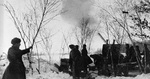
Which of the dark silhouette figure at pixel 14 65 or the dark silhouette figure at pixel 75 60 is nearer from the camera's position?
the dark silhouette figure at pixel 14 65

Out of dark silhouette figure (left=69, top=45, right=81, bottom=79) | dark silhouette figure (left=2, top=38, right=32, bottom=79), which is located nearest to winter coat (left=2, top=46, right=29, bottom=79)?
dark silhouette figure (left=2, top=38, right=32, bottom=79)

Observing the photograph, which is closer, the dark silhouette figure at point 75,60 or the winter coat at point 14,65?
the winter coat at point 14,65

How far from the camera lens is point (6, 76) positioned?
5.91m

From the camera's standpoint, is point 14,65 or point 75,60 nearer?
point 14,65

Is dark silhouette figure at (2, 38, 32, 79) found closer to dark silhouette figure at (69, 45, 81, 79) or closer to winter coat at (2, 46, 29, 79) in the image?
winter coat at (2, 46, 29, 79)

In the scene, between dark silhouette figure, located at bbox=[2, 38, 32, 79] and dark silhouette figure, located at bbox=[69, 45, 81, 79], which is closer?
dark silhouette figure, located at bbox=[2, 38, 32, 79]

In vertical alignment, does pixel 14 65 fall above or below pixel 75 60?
above

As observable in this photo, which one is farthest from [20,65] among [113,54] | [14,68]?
[113,54]

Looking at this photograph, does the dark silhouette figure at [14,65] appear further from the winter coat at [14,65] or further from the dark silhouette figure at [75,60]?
the dark silhouette figure at [75,60]

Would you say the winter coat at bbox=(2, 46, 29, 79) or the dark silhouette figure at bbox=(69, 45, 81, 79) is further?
the dark silhouette figure at bbox=(69, 45, 81, 79)

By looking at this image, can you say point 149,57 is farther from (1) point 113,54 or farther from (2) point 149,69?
(1) point 113,54

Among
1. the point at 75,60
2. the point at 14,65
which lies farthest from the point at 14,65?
the point at 75,60

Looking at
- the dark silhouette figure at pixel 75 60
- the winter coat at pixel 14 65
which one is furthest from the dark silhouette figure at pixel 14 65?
the dark silhouette figure at pixel 75 60

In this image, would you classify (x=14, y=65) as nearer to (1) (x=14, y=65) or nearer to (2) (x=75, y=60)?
(1) (x=14, y=65)
